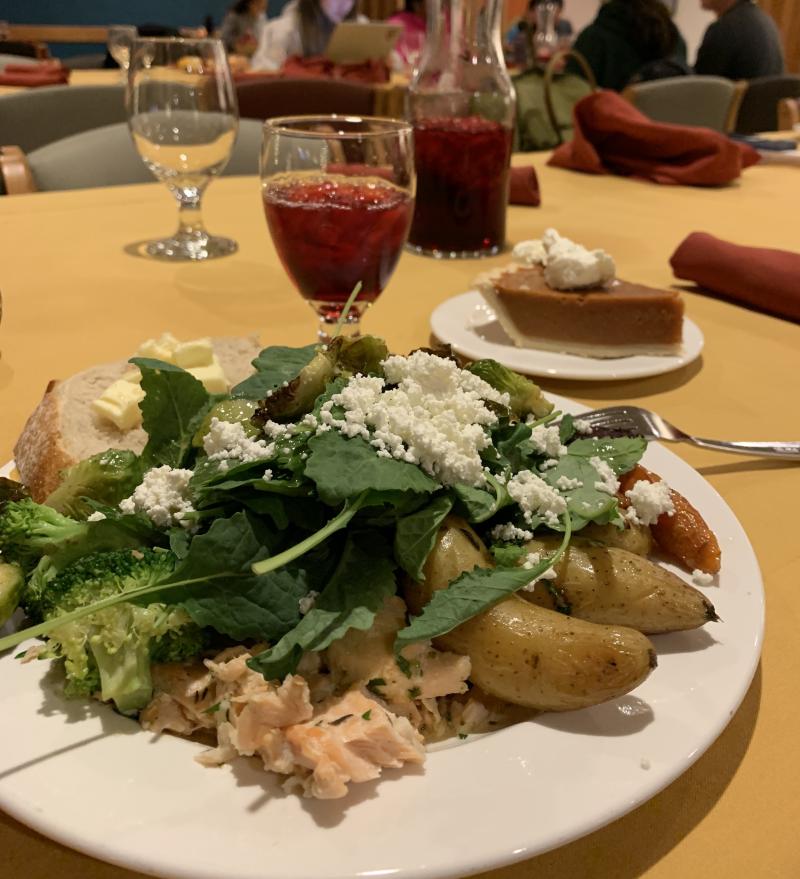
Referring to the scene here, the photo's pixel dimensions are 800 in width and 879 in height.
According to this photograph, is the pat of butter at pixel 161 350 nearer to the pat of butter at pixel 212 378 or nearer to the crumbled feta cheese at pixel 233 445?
the pat of butter at pixel 212 378

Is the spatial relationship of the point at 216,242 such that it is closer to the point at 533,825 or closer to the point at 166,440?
the point at 166,440

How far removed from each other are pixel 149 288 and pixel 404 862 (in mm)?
1840

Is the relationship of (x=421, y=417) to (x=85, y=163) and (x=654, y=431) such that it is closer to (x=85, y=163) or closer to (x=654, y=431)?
(x=654, y=431)

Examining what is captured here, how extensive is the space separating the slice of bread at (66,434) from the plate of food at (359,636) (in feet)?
0.57

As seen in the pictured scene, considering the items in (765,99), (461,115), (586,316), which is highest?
(461,115)

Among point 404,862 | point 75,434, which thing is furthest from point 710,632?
point 75,434

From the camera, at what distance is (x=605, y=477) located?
998 mm

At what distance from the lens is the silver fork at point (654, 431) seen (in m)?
1.34

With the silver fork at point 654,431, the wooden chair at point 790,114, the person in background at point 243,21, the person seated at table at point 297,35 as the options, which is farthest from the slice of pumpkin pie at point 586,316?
the person in background at point 243,21

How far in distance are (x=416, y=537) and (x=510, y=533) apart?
0.42ft

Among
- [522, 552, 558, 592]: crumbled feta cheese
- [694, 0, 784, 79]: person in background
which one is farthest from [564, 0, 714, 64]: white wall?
[522, 552, 558, 592]: crumbled feta cheese

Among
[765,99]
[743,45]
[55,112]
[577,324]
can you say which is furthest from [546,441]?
[743,45]

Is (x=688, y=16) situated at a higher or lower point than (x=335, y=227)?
lower

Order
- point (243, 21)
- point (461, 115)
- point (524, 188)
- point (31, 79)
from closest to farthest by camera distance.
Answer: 1. point (461, 115)
2. point (524, 188)
3. point (31, 79)
4. point (243, 21)
